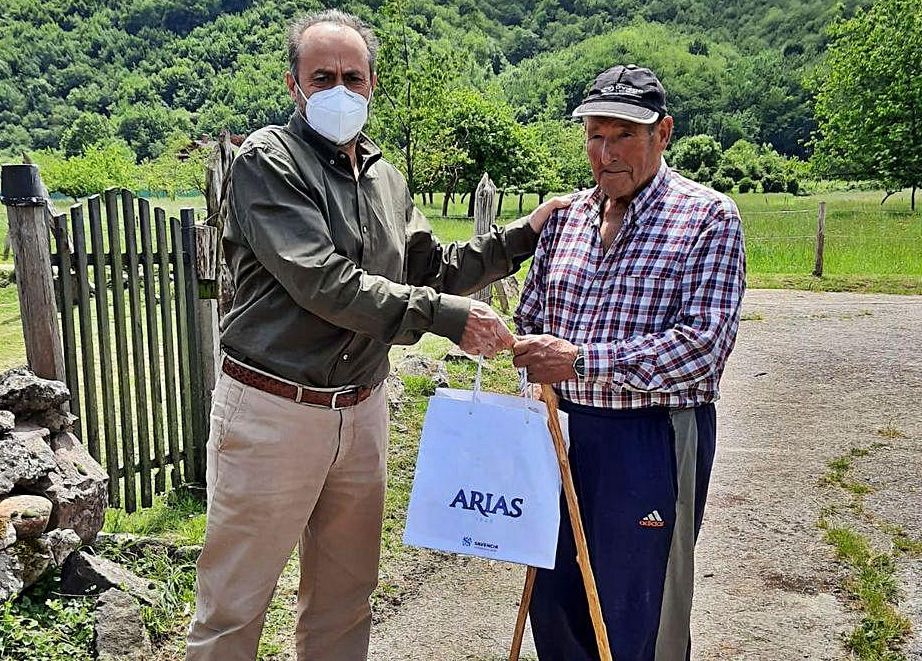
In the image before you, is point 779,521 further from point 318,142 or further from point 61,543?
point 61,543

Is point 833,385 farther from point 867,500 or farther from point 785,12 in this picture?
point 785,12

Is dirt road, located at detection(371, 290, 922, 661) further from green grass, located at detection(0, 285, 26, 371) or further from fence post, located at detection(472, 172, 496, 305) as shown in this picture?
green grass, located at detection(0, 285, 26, 371)

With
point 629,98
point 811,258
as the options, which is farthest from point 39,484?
point 811,258

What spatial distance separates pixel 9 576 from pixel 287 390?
151 cm

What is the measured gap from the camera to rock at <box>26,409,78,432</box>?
4082 millimetres

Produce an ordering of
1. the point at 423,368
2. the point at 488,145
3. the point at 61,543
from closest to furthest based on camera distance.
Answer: the point at 61,543 → the point at 423,368 → the point at 488,145

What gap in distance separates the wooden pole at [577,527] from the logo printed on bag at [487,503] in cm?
14

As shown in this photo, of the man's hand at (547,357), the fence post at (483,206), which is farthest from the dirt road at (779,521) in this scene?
the fence post at (483,206)

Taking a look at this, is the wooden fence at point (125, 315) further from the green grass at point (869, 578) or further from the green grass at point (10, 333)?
the green grass at point (10, 333)

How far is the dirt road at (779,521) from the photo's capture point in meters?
3.78

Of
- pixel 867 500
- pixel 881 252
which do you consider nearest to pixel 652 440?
pixel 867 500

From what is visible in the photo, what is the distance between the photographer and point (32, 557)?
3.45 m

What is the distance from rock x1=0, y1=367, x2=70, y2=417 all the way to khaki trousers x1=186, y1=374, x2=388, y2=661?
1.59 meters

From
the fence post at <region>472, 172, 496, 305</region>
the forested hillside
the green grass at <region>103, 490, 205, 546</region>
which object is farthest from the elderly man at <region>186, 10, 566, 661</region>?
the forested hillside
